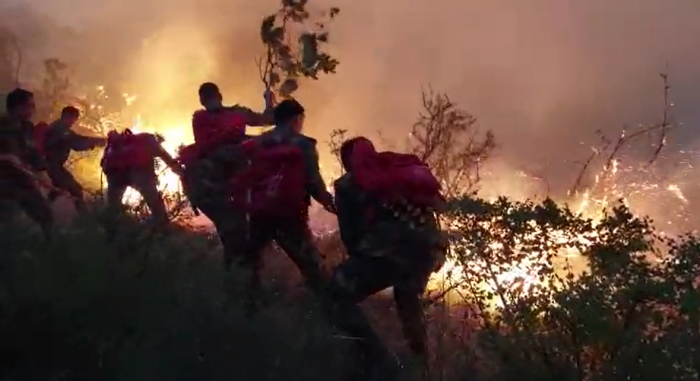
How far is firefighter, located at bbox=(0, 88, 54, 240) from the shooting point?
6.66 metres

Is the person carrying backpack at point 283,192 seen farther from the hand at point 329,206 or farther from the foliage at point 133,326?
the foliage at point 133,326

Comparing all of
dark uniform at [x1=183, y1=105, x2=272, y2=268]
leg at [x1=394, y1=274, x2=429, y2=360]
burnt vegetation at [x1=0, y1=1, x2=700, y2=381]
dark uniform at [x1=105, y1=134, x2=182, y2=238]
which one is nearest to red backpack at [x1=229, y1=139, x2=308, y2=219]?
Answer: dark uniform at [x1=183, y1=105, x2=272, y2=268]

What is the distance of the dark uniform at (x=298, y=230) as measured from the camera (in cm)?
566

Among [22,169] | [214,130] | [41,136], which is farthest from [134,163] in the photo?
[41,136]

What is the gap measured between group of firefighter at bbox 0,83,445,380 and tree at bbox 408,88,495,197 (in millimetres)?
1657

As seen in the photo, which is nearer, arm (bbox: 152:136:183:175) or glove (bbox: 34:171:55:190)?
arm (bbox: 152:136:183:175)

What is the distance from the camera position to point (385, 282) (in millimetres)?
4891

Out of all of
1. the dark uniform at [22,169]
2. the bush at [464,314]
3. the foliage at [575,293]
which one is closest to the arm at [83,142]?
the dark uniform at [22,169]

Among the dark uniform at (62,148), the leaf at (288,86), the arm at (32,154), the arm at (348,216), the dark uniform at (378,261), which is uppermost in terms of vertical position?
the leaf at (288,86)

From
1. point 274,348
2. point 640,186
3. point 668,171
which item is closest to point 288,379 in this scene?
point 274,348

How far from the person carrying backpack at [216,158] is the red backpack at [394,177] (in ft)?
4.69

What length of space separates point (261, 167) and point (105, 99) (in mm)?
9804

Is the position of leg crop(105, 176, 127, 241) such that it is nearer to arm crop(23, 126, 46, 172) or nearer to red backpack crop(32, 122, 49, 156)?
arm crop(23, 126, 46, 172)

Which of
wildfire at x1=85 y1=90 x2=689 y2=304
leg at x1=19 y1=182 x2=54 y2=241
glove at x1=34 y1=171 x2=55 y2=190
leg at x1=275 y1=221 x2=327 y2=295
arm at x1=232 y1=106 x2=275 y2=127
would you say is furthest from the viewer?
glove at x1=34 y1=171 x2=55 y2=190
